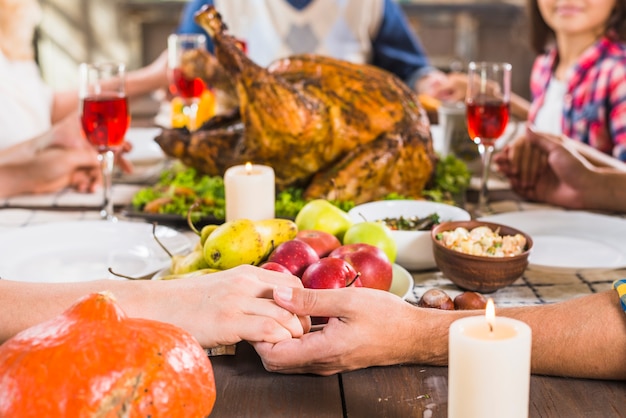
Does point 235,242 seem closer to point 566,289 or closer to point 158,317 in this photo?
point 158,317

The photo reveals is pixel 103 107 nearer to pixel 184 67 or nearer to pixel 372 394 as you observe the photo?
pixel 184 67

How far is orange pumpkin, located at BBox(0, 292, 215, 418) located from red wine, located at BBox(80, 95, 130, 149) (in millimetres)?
1033

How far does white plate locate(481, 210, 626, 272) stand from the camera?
1.49 meters

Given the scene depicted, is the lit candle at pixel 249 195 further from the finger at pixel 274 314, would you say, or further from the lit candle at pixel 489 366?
the lit candle at pixel 489 366

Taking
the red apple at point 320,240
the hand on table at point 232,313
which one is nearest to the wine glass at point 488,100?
the red apple at point 320,240

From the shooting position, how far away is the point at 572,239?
64.9 inches

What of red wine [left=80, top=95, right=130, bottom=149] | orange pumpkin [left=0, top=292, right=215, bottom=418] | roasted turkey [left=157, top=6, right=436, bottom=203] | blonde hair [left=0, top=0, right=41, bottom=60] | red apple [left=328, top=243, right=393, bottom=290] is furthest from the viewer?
blonde hair [left=0, top=0, right=41, bottom=60]

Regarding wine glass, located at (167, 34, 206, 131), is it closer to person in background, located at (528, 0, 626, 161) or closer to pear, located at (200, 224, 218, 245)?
pear, located at (200, 224, 218, 245)

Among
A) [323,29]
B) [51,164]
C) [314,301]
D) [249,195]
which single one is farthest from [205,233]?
[323,29]

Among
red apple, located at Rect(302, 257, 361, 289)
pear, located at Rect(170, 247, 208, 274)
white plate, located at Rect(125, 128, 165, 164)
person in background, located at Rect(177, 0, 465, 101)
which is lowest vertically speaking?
white plate, located at Rect(125, 128, 165, 164)

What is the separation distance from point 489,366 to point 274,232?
0.67 meters

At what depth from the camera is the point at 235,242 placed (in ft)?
4.23

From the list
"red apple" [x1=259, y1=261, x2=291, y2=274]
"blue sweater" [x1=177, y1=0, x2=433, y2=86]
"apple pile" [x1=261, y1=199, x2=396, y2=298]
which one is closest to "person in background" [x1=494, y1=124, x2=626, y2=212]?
"apple pile" [x1=261, y1=199, x2=396, y2=298]

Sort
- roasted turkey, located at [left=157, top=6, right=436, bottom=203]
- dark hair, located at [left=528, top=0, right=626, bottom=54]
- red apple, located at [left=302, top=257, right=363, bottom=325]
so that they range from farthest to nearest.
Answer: dark hair, located at [left=528, top=0, right=626, bottom=54]
roasted turkey, located at [left=157, top=6, right=436, bottom=203]
red apple, located at [left=302, top=257, right=363, bottom=325]
